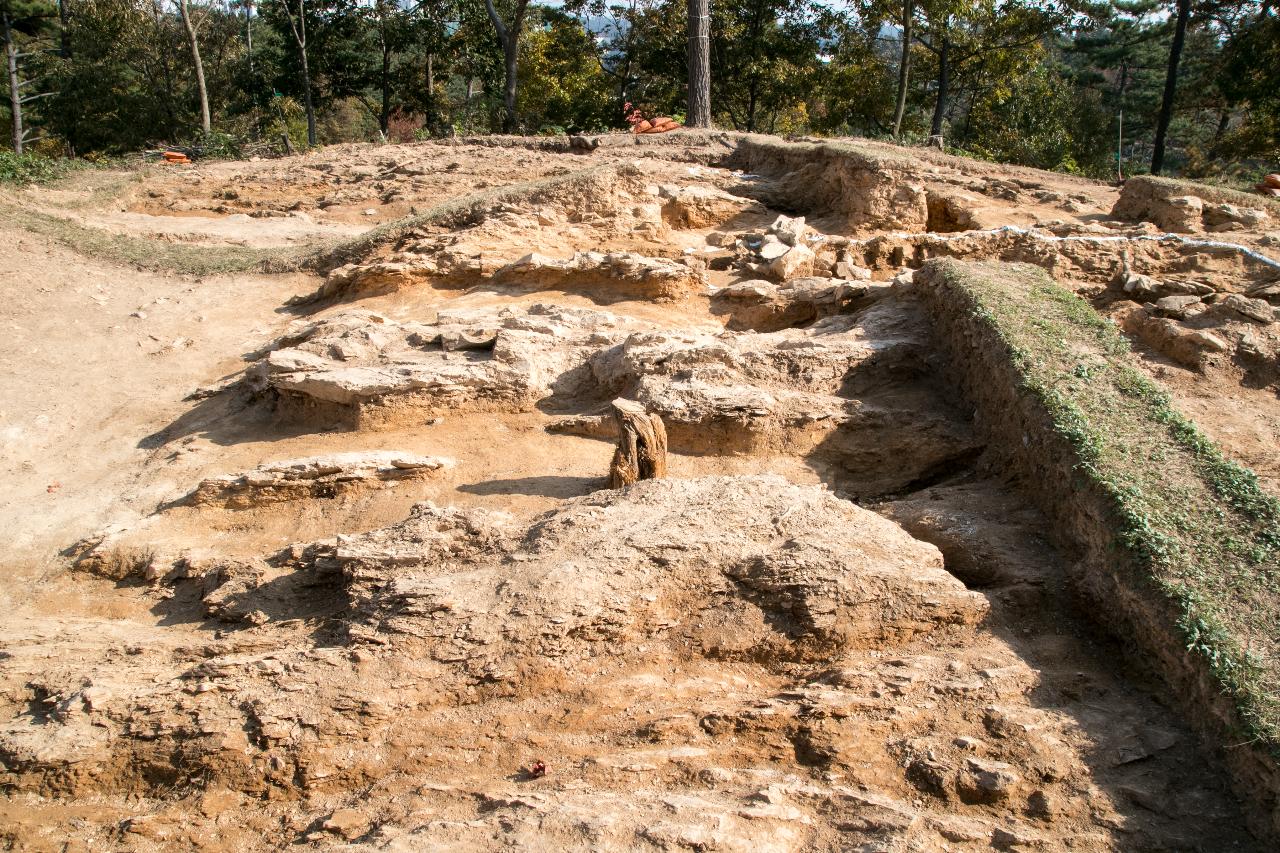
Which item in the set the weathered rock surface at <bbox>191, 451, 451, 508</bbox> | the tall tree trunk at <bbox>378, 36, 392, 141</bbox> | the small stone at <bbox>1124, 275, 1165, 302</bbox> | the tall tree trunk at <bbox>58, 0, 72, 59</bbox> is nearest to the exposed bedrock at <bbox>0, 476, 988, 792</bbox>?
the weathered rock surface at <bbox>191, 451, 451, 508</bbox>

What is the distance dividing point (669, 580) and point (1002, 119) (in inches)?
990

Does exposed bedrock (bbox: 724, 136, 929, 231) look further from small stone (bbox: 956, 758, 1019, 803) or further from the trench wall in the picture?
small stone (bbox: 956, 758, 1019, 803)

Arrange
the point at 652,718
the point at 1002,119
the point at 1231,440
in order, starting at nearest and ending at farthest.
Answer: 1. the point at 652,718
2. the point at 1231,440
3. the point at 1002,119

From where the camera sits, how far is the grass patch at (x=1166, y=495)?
→ 3729mm

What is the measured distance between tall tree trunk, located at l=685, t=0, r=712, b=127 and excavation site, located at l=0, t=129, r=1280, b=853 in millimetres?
7538

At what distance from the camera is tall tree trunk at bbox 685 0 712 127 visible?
650 inches

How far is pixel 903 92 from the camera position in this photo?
1917cm

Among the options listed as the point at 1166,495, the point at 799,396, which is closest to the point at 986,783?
the point at 1166,495

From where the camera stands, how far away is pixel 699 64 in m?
16.6

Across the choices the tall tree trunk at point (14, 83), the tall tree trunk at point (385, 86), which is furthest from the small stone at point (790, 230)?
the tall tree trunk at point (14, 83)

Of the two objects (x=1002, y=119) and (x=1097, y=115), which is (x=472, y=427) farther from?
(x=1097, y=115)

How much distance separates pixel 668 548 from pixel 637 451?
45.5 inches

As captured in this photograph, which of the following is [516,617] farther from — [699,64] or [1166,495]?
[699,64]

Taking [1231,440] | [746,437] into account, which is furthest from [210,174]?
[1231,440]
